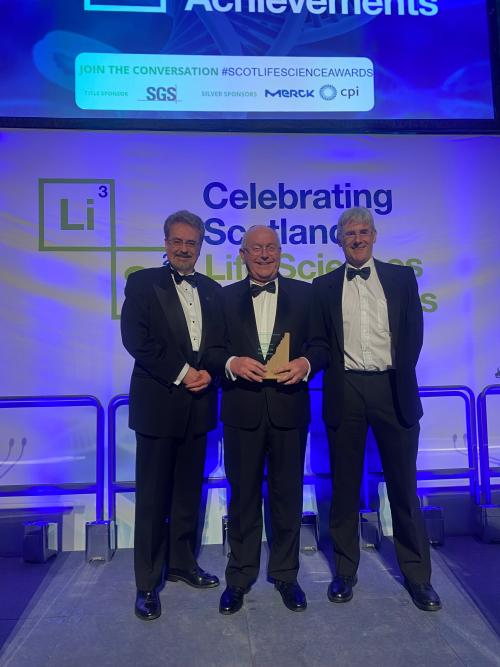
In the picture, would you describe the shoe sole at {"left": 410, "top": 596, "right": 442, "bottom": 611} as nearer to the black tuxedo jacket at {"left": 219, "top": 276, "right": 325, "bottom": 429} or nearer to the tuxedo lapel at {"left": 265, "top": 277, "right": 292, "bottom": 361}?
the black tuxedo jacket at {"left": 219, "top": 276, "right": 325, "bottom": 429}

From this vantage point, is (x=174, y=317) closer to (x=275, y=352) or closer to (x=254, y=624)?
(x=275, y=352)

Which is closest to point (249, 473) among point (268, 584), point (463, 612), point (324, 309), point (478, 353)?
point (268, 584)

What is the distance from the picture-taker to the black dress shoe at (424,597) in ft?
8.94

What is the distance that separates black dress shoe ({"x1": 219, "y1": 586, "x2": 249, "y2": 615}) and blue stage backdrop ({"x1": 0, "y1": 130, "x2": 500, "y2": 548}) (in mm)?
988

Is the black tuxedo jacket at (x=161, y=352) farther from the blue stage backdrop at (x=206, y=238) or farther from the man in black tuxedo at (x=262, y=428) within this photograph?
the blue stage backdrop at (x=206, y=238)

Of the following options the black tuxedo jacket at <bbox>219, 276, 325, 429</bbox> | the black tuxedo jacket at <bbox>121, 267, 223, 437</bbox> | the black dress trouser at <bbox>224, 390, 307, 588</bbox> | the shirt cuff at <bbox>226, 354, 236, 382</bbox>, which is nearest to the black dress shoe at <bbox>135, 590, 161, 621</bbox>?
the black dress trouser at <bbox>224, 390, 307, 588</bbox>

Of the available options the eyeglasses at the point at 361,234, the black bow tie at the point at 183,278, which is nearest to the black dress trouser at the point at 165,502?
the black bow tie at the point at 183,278

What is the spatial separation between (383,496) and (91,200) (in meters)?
2.93

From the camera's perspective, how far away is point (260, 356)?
2803 millimetres

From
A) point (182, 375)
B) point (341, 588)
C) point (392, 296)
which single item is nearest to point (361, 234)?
point (392, 296)

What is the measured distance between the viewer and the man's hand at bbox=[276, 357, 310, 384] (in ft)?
8.67

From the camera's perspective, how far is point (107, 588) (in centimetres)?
309

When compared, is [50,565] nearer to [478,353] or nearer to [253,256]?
[253,256]

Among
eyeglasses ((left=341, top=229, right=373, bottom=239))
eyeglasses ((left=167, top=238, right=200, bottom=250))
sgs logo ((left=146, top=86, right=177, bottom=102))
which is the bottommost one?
eyeglasses ((left=167, top=238, right=200, bottom=250))
